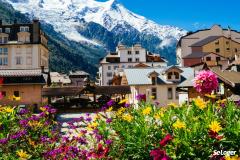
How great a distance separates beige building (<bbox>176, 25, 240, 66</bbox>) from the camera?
269ft

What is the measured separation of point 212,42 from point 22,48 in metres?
37.3

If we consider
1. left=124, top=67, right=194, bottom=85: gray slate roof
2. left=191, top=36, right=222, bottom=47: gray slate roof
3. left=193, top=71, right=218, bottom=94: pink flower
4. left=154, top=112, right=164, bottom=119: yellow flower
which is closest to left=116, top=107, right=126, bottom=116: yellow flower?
left=154, top=112, right=164, bottom=119: yellow flower

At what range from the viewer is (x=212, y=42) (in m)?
82.1

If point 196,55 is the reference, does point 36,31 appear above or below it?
above

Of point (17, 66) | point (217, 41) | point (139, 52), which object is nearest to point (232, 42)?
point (217, 41)

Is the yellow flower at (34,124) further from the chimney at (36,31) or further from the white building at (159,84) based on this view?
the chimney at (36,31)

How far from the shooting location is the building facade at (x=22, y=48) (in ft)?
249

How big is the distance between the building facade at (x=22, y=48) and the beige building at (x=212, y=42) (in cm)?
3048

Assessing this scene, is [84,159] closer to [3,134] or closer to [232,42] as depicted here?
[3,134]

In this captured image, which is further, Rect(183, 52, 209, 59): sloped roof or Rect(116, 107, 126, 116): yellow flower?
Rect(183, 52, 209, 59): sloped roof

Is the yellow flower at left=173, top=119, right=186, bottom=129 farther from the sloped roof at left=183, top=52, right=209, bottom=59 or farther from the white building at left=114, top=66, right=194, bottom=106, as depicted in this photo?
the sloped roof at left=183, top=52, right=209, bottom=59

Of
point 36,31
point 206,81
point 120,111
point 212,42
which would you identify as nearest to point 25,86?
point 36,31

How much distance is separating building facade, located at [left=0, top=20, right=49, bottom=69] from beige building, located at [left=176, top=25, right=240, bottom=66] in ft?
100.0

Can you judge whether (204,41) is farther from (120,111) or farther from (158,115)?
(158,115)
